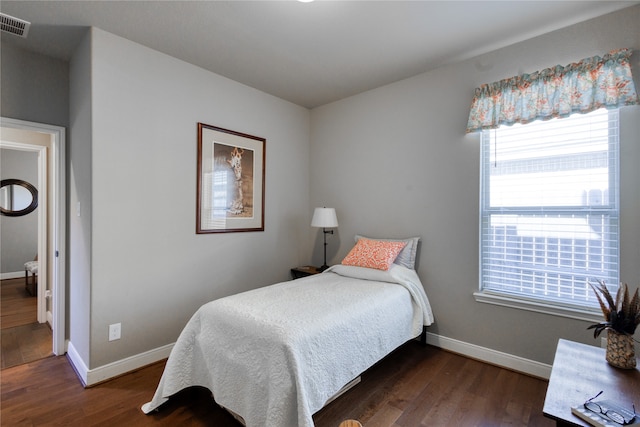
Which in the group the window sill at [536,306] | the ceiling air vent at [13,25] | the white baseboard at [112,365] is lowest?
the white baseboard at [112,365]

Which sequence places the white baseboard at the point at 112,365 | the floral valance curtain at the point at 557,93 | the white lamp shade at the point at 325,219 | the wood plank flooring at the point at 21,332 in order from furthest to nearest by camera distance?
the white lamp shade at the point at 325,219, the wood plank flooring at the point at 21,332, the white baseboard at the point at 112,365, the floral valance curtain at the point at 557,93

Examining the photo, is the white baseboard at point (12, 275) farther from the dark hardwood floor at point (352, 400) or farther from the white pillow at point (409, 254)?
the white pillow at point (409, 254)

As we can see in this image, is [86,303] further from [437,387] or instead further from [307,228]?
[437,387]

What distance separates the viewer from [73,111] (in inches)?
101

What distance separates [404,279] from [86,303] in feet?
8.28

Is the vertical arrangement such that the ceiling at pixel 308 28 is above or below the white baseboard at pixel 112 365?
above

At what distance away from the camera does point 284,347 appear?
1477 millimetres

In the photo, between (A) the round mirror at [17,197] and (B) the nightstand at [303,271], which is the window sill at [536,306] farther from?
(A) the round mirror at [17,197]

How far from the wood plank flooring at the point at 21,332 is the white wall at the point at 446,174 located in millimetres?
2886

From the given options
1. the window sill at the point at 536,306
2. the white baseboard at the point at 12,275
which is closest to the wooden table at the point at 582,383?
the window sill at the point at 536,306

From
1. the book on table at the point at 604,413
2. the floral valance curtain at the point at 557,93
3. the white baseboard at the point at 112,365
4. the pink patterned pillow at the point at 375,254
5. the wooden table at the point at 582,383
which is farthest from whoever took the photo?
the pink patterned pillow at the point at 375,254

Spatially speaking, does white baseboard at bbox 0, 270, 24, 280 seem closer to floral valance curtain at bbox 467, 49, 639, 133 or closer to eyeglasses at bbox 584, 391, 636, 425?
floral valance curtain at bbox 467, 49, 639, 133

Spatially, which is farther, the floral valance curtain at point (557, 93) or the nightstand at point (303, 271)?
the nightstand at point (303, 271)

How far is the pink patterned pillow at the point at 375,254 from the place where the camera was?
2712 millimetres
